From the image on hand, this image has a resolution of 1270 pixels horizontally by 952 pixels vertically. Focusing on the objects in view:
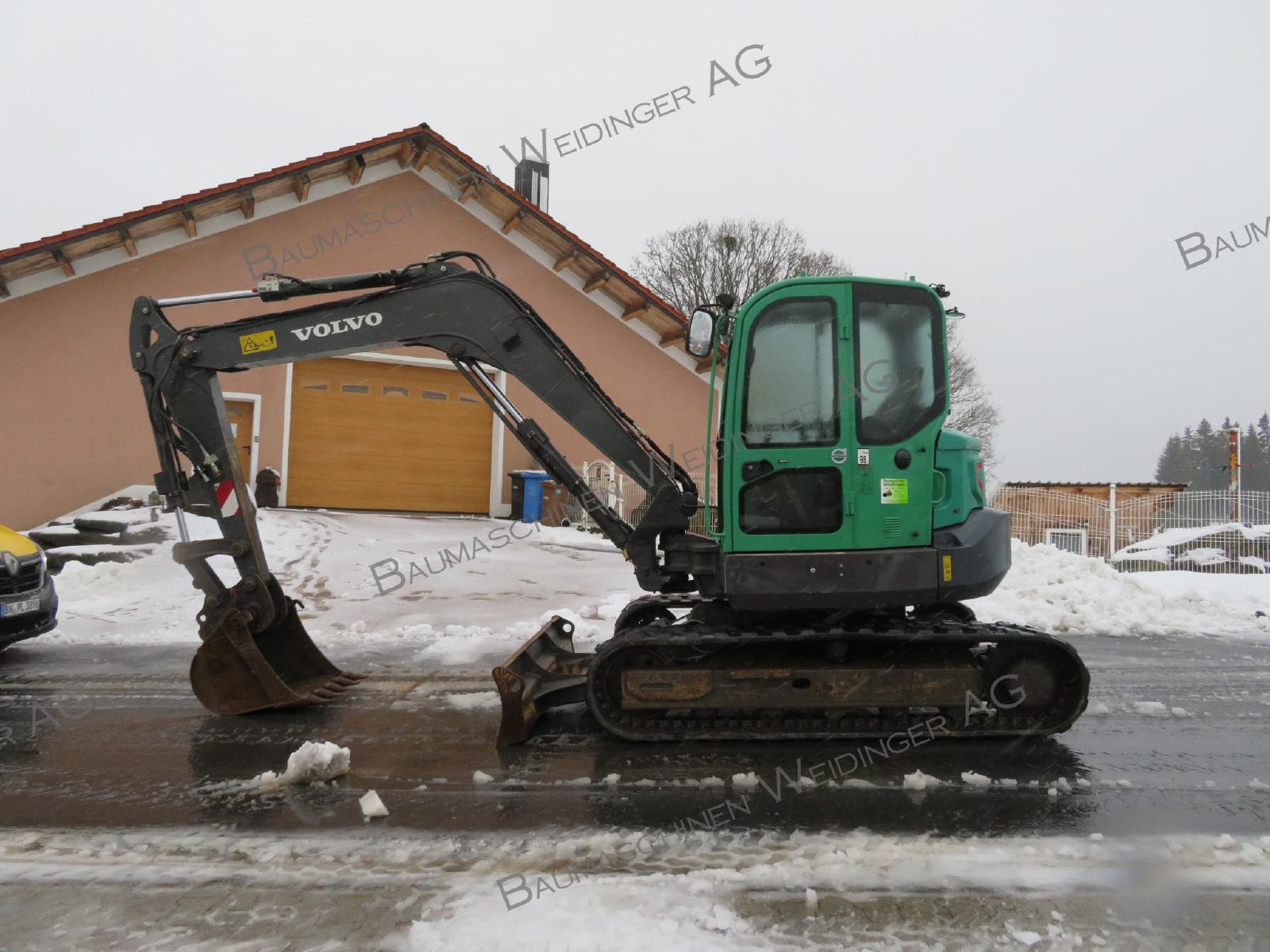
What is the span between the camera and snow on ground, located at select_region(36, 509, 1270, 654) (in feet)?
25.6

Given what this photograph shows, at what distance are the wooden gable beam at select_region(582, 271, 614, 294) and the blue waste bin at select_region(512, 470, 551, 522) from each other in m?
3.92

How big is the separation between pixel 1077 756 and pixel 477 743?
3.37m

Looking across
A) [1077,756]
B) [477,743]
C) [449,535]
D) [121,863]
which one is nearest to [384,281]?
[477,743]

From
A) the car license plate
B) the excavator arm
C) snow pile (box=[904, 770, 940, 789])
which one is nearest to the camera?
snow pile (box=[904, 770, 940, 789])

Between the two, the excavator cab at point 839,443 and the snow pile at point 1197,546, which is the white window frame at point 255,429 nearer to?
the excavator cab at point 839,443

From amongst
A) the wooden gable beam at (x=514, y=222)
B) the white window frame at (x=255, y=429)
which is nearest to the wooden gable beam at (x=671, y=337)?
the wooden gable beam at (x=514, y=222)

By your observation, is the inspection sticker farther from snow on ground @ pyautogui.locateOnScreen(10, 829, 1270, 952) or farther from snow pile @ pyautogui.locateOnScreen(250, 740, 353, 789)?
snow pile @ pyautogui.locateOnScreen(250, 740, 353, 789)

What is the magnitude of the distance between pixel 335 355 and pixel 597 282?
1120 cm

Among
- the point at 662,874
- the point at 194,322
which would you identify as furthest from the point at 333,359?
the point at 662,874

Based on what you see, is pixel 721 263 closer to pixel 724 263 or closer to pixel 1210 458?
pixel 724 263

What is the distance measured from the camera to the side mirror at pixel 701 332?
14.6 ft

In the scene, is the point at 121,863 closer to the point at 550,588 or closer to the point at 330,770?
the point at 330,770

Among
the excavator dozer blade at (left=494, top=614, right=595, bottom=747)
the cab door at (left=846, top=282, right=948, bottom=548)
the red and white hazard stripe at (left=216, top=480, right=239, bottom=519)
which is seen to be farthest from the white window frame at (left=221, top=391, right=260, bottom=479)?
the cab door at (left=846, top=282, right=948, bottom=548)

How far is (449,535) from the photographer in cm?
1273
